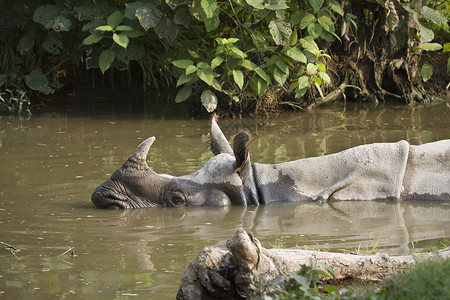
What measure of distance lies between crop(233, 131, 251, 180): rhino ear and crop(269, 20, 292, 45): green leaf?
4001mm

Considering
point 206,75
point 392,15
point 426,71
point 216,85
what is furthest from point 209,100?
point 426,71

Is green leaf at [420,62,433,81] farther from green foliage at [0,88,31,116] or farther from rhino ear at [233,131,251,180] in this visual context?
green foliage at [0,88,31,116]

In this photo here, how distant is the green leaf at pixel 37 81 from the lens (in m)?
12.5

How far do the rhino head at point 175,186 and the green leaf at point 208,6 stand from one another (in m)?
3.60

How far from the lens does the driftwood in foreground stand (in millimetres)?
3977

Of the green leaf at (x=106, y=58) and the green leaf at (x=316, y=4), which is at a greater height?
the green leaf at (x=316, y=4)

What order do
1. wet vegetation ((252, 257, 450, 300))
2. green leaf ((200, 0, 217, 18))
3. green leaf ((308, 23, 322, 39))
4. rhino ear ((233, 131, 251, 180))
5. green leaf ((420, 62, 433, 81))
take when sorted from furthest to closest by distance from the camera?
green leaf ((420, 62, 433, 81))
green leaf ((308, 23, 322, 39))
green leaf ((200, 0, 217, 18))
rhino ear ((233, 131, 251, 180))
wet vegetation ((252, 257, 450, 300))

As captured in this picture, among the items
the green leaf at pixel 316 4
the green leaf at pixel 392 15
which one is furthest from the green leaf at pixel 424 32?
the green leaf at pixel 316 4

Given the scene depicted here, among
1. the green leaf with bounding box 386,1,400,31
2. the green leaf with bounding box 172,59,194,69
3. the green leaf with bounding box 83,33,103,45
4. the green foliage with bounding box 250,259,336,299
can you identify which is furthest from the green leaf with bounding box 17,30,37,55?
the green foliage with bounding box 250,259,336,299

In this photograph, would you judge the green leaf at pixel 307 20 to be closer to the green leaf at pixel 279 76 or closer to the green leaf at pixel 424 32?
the green leaf at pixel 279 76

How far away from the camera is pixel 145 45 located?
43.0 feet

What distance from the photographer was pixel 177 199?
717 cm

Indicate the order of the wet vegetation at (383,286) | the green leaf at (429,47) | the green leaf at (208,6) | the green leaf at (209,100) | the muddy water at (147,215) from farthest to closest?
the green leaf at (429,47) → the green leaf at (209,100) → the green leaf at (208,6) → the muddy water at (147,215) → the wet vegetation at (383,286)

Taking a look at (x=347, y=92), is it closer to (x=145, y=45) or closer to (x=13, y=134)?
(x=145, y=45)
